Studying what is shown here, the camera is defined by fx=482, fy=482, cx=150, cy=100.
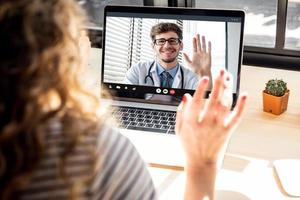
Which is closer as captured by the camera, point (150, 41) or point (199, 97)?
point (199, 97)

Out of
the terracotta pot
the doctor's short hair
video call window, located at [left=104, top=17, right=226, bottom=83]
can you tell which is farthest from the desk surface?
the doctor's short hair

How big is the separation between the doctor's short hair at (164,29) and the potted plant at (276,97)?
1.10ft

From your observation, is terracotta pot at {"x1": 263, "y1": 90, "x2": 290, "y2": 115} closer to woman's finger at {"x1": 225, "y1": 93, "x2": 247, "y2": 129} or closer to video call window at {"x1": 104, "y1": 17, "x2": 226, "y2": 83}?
video call window at {"x1": 104, "y1": 17, "x2": 226, "y2": 83}

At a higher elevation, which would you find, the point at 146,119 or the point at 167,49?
the point at 167,49

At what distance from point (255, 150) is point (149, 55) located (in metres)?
0.42

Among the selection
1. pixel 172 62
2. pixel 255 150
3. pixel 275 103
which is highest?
pixel 172 62

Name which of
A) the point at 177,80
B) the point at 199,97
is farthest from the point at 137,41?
the point at 199,97

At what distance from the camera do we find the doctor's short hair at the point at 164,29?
1.45 meters

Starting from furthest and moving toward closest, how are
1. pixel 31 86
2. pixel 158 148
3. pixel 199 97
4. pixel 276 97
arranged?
pixel 276 97 → pixel 158 148 → pixel 199 97 → pixel 31 86

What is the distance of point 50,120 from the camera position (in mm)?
538

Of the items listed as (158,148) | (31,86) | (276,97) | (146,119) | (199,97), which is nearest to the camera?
(31,86)

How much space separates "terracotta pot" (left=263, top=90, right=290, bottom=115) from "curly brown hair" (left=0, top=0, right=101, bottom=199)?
1059mm

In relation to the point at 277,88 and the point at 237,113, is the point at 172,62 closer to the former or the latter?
the point at 277,88

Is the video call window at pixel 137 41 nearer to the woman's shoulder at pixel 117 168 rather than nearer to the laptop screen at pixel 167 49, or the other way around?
the laptop screen at pixel 167 49
